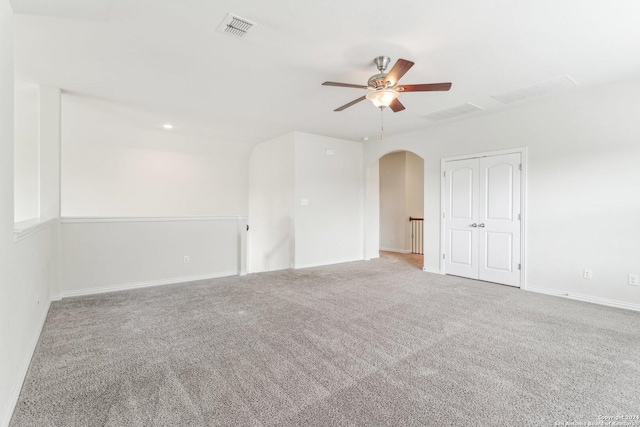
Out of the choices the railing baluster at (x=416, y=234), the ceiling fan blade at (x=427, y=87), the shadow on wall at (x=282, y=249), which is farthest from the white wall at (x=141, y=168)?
the railing baluster at (x=416, y=234)

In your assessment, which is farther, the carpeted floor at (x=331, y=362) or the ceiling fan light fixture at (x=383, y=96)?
the ceiling fan light fixture at (x=383, y=96)

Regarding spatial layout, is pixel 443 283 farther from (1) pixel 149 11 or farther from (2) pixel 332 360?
(1) pixel 149 11

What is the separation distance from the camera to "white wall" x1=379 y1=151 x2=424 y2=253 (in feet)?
26.3

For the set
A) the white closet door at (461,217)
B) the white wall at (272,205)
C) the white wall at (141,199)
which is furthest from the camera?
the white wall at (272,205)

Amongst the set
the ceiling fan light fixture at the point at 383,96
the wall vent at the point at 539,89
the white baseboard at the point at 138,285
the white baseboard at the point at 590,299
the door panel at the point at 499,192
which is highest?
the wall vent at the point at 539,89

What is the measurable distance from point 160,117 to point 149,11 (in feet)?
9.86

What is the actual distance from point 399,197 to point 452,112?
3.73 meters

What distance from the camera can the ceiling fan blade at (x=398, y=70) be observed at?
2518 mm

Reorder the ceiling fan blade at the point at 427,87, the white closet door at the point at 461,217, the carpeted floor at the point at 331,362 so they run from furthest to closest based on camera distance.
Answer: the white closet door at the point at 461,217 → the ceiling fan blade at the point at 427,87 → the carpeted floor at the point at 331,362

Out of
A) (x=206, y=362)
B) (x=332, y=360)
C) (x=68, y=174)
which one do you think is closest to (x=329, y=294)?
(x=332, y=360)

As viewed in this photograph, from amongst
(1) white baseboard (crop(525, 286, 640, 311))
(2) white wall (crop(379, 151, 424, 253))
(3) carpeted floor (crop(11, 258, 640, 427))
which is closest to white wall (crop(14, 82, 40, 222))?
(3) carpeted floor (crop(11, 258, 640, 427))

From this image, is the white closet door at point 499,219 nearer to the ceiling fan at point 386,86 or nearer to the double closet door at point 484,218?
the double closet door at point 484,218

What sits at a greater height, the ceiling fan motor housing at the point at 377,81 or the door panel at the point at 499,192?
the ceiling fan motor housing at the point at 377,81

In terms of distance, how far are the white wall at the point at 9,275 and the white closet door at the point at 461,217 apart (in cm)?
540
